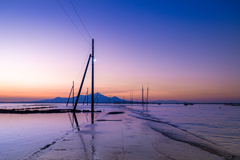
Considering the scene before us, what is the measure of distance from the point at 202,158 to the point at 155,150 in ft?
5.70

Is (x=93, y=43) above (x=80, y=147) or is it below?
above

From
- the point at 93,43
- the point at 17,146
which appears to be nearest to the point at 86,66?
the point at 93,43

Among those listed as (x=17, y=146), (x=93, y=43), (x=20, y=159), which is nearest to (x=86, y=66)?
(x=93, y=43)

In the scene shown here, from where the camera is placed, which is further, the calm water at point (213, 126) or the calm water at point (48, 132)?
the calm water at point (213, 126)

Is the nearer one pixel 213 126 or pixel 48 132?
pixel 48 132

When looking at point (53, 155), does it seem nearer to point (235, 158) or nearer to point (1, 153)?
point (1, 153)

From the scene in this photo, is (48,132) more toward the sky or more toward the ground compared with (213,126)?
more toward the sky

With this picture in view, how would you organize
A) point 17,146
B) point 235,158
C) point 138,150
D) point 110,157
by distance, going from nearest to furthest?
point 110,157 → point 235,158 → point 138,150 → point 17,146

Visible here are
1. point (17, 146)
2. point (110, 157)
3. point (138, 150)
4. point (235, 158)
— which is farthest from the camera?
point (17, 146)

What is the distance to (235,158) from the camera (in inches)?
252

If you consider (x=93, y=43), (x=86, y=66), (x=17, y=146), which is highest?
(x=93, y=43)

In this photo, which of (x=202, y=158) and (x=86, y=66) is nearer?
(x=202, y=158)

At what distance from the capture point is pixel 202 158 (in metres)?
6.07

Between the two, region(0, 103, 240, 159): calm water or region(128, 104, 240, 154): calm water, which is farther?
region(128, 104, 240, 154): calm water
